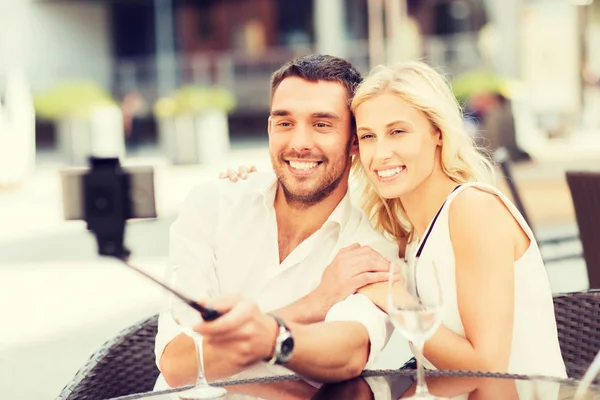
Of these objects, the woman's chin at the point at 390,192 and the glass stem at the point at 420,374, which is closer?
the glass stem at the point at 420,374

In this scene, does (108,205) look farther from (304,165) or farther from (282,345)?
(304,165)

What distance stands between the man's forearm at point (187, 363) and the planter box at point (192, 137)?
15.3 m

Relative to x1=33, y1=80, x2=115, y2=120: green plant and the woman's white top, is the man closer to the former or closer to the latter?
the woman's white top

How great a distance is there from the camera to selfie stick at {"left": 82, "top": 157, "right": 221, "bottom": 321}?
4.71 feet

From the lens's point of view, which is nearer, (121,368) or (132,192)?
(132,192)

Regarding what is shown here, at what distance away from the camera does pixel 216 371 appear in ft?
7.66

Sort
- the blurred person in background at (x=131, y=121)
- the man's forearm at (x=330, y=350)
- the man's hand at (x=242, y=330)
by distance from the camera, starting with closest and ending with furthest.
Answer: the man's hand at (x=242, y=330), the man's forearm at (x=330, y=350), the blurred person in background at (x=131, y=121)

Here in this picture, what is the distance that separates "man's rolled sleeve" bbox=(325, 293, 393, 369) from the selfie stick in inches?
35.7

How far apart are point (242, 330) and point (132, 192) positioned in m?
0.48

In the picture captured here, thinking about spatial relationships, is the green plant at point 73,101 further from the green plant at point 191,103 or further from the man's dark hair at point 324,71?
the man's dark hair at point 324,71

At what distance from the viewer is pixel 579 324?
2773 mm

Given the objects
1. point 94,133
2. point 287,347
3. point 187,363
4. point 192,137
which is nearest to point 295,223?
point 187,363

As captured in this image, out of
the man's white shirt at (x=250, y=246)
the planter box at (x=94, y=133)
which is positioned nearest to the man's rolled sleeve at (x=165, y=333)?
the man's white shirt at (x=250, y=246)

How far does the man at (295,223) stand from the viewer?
8.19 ft
